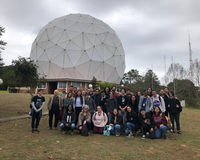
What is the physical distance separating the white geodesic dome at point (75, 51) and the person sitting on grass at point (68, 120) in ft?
78.3

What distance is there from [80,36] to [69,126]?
26561 mm

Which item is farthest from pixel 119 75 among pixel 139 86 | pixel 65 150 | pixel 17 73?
pixel 65 150

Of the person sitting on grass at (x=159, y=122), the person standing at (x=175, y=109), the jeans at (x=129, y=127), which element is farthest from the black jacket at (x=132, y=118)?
the person standing at (x=175, y=109)

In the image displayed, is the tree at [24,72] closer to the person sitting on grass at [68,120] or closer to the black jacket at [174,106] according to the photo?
the person sitting on grass at [68,120]

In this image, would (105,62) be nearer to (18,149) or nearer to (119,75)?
(119,75)

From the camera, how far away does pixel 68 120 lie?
6336mm

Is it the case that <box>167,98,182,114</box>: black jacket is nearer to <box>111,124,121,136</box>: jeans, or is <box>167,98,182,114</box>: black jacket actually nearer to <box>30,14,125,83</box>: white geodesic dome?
<box>111,124,121,136</box>: jeans

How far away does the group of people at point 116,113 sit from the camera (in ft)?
20.2

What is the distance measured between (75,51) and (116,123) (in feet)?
81.7

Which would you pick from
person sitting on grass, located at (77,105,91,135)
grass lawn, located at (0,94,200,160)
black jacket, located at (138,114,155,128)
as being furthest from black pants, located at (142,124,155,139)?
person sitting on grass, located at (77,105,91,135)

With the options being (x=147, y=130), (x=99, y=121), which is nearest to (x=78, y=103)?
(x=99, y=121)

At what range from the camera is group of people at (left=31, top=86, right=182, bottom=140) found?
242 inches

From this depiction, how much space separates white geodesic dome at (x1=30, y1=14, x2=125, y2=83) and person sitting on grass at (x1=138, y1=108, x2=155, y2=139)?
81.0 ft

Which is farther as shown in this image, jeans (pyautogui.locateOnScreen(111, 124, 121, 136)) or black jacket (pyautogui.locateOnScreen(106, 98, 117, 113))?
black jacket (pyautogui.locateOnScreen(106, 98, 117, 113))
